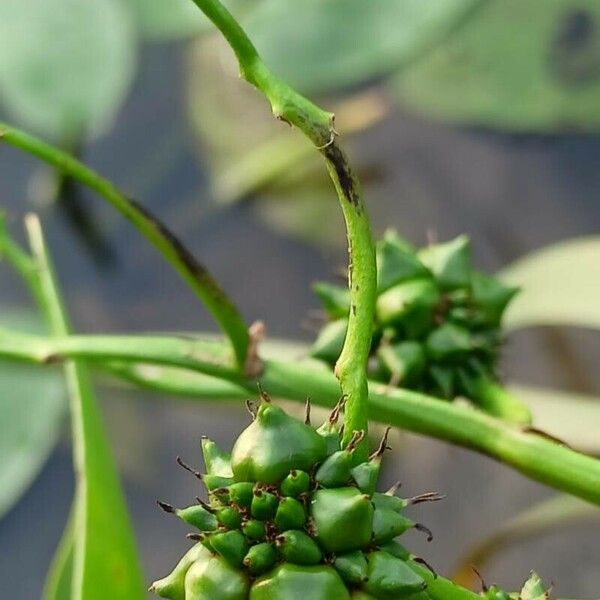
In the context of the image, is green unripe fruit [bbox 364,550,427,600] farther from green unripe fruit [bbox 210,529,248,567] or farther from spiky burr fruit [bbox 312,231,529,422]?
spiky burr fruit [bbox 312,231,529,422]

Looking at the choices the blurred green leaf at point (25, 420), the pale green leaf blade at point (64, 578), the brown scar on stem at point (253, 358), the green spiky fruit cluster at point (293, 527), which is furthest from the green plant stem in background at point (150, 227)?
the blurred green leaf at point (25, 420)

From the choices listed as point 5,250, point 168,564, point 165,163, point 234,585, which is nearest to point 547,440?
point 234,585

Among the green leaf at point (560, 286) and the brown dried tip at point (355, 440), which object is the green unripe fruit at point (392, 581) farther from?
the green leaf at point (560, 286)

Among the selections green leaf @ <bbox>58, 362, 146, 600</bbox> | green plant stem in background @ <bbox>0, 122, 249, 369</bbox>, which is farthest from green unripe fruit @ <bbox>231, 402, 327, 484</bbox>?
green leaf @ <bbox>58, 362, 146, 600</bbox>

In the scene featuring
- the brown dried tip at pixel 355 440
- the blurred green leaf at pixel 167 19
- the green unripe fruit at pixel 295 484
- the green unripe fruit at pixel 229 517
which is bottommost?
the green unripe fruit at pixel 229 517

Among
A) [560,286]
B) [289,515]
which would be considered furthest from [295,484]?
[560,286]

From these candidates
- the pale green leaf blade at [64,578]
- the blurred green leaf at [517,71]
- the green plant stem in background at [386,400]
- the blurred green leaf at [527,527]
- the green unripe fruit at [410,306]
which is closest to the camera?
the green plant stem in background at [386,400]

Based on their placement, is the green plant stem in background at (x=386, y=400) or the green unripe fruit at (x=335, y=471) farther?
the green plant stem in background at (x=386, y=400)

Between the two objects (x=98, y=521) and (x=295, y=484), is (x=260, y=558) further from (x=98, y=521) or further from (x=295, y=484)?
(x=98, y=521)
